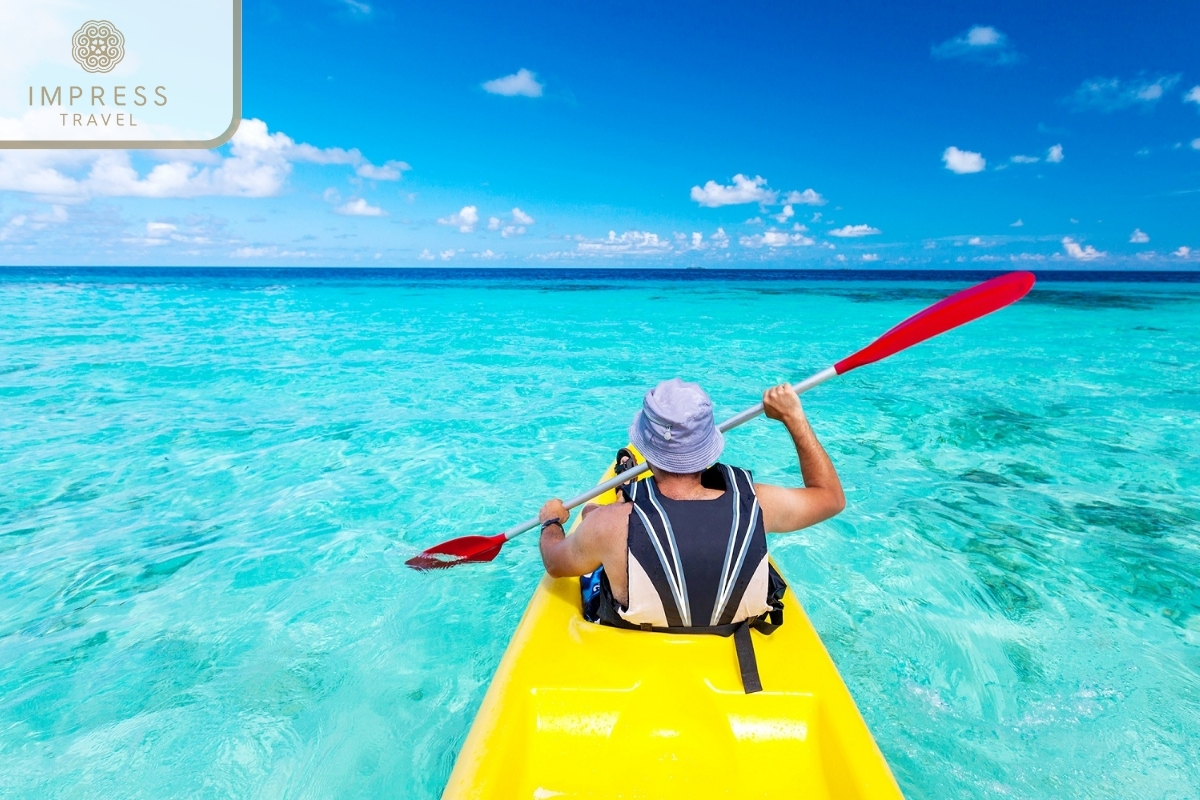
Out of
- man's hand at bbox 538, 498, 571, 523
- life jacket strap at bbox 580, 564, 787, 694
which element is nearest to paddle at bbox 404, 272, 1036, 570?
man's hand at bbox 538, 498, 571, 523

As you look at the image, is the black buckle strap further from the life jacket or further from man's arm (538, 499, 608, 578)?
man's arm (538, 499, 608, 578)

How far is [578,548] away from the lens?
218 cm

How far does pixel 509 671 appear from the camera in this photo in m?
2.18

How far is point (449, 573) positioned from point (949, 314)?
337cm

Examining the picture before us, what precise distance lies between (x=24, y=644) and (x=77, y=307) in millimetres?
23046

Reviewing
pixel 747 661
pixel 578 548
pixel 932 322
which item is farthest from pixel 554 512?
pixel 932 322

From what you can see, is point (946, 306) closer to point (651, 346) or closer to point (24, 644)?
point (24, 644)

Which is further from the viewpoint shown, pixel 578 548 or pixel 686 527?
pixel 578 548

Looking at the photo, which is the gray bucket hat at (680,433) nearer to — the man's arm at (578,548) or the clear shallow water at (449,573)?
the man's arm at (578,548)

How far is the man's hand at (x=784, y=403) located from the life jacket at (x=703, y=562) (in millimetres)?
442

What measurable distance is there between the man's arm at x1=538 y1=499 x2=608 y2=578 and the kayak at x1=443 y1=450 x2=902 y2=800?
0.85 ft

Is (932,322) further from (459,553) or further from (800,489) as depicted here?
(459,553)

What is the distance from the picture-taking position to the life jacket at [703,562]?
1.91m

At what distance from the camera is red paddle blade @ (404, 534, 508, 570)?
3938 mm
